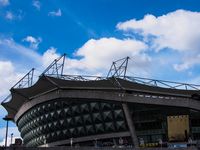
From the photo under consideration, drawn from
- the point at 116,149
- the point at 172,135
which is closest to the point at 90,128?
the point at 172,135

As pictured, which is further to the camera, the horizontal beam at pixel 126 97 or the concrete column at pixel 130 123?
the concrete column at pixel 130 123

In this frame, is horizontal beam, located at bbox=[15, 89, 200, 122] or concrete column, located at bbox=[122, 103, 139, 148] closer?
horizontal beam, located at bbox=[15, 89, 200, 122]

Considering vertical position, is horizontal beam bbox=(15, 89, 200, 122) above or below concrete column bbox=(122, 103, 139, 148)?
above

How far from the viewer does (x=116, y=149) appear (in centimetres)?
5347

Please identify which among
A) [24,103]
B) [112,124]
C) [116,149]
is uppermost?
[24,103]

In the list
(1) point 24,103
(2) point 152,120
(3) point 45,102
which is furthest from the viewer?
(1) point 24,103

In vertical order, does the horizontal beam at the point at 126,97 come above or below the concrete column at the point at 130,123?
above

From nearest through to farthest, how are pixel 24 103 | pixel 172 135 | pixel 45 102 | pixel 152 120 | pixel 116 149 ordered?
pixel 116 149 < pixel 172 135 < pixel 152 120 < pixel 45 102 < pixel 24 103

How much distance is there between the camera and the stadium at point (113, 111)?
84812 mm

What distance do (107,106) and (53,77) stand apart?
13.9m

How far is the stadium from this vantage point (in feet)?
278

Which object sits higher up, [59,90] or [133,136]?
[59,90]

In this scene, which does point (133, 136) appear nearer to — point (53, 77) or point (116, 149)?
point (53, 77)

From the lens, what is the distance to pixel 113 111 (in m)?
87.8
